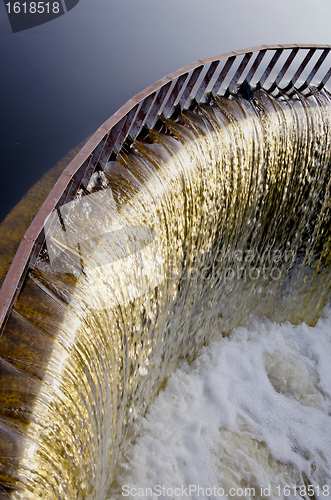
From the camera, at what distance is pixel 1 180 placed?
11.9ft

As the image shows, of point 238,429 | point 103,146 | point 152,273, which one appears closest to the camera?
point 103,146

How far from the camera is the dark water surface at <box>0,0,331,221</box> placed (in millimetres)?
Result: 4023

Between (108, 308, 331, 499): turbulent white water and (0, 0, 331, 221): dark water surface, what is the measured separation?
2513 mm

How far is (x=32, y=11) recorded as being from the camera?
527cm

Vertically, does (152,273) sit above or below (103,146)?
below

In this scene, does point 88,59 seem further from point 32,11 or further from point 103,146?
point 103,146

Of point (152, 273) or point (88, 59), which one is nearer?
point (152, 273)

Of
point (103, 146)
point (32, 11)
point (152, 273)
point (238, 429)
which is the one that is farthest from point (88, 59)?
point (238, 429)

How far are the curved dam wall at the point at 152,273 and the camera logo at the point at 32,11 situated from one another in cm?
312

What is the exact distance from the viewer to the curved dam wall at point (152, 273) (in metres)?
1.78

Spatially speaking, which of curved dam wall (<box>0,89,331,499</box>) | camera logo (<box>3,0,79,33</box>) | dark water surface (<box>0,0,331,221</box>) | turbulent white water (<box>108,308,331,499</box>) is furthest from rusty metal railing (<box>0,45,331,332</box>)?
camera logo (<box>3,0,79,33</box>)

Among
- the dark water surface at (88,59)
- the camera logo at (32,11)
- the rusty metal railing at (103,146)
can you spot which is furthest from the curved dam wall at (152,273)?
the camera logo at (32,11)

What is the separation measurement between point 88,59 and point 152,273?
366 centimetres

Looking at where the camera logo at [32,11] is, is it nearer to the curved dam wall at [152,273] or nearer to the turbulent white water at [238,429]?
the curved dam wall at [152,273]
